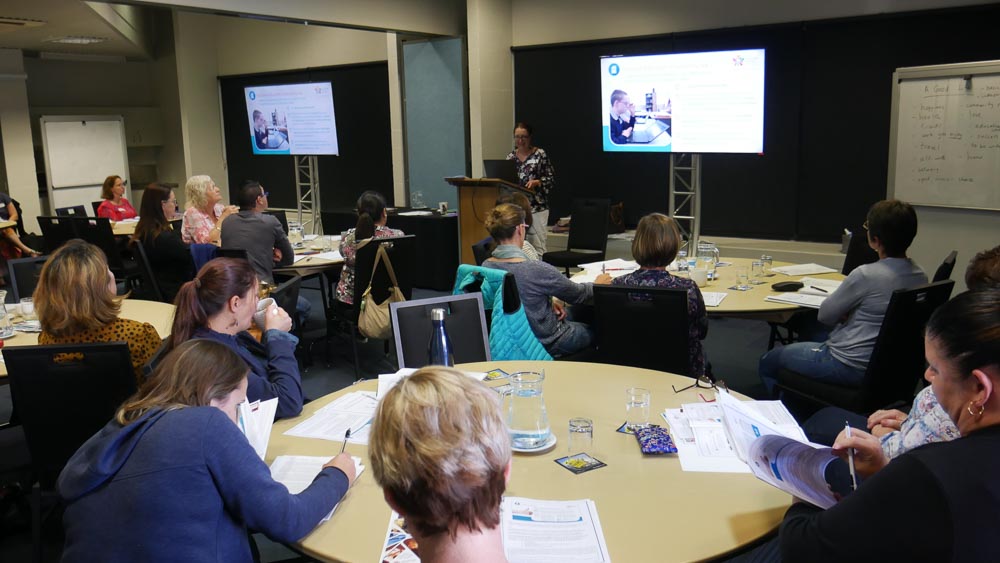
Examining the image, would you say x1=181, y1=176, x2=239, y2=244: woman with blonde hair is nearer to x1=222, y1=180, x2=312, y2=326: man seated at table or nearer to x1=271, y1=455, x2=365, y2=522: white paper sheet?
x1=222, y1=180, x2=312, y2=326: man seated at table

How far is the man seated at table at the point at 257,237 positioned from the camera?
521 centimetres

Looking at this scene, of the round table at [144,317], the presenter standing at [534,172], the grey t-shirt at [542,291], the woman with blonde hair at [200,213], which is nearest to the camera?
the round table at [144,317]

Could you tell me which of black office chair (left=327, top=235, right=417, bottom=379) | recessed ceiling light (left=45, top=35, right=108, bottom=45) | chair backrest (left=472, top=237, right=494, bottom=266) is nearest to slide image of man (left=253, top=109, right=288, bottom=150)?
recessed ceiling light (left=45, top=35, right=108, bottom=45)

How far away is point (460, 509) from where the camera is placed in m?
1.22

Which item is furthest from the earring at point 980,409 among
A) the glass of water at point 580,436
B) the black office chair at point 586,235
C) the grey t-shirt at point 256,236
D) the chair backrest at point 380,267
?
the black office chair at point 586,235

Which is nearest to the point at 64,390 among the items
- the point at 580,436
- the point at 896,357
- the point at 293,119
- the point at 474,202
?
the point at 580,436

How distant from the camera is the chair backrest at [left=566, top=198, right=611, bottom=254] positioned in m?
6.89

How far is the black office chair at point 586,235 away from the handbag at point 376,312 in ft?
7.32

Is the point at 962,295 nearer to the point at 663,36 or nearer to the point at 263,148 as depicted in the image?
the point at 663,36

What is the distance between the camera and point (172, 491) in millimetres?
1597

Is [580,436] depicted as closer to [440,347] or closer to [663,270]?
[440,347]

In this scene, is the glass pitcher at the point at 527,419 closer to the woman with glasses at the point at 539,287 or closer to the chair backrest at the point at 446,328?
the chair backrest at the point at 446,328

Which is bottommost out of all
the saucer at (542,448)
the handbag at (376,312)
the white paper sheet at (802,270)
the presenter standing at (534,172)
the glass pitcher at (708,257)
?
the handbag at (376,312)

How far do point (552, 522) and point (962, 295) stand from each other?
968 mm
